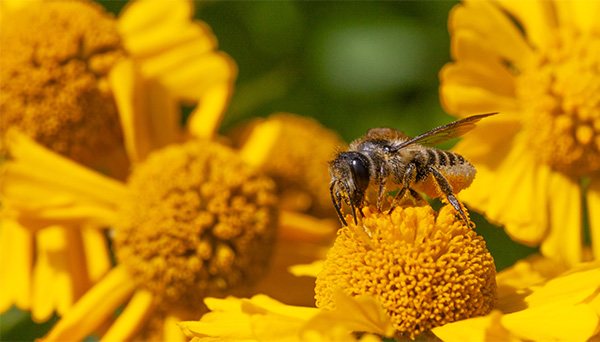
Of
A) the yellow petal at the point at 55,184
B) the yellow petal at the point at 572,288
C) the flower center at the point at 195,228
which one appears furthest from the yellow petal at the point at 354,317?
the yellow petal at the point at 55,184

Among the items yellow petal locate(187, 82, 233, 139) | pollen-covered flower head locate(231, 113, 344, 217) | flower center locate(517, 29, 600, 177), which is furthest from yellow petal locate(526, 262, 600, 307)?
yellow petal locate(187, 82, 233, 139)

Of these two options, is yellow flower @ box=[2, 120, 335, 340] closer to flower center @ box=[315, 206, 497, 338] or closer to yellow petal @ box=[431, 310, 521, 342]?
flower center @ box=[315, 206, 497, 338]

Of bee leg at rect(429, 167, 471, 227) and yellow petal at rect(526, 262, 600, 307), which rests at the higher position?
bee leg at rect(429, 167, 471, 227)

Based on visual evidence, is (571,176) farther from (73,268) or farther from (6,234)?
(6,234)

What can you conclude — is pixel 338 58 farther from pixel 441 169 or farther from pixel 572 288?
pixel 572 288

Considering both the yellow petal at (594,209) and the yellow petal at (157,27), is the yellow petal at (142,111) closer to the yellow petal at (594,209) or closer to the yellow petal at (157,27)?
the yellow petal at (157,27)

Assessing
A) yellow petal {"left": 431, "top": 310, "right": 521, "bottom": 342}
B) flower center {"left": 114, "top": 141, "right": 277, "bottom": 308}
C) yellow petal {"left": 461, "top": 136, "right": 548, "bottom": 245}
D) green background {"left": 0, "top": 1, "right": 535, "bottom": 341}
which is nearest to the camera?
yellow petal {"left": 431, "top": 310, "right": 521, "bottom": 342}

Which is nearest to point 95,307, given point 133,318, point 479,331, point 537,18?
point 133,318
